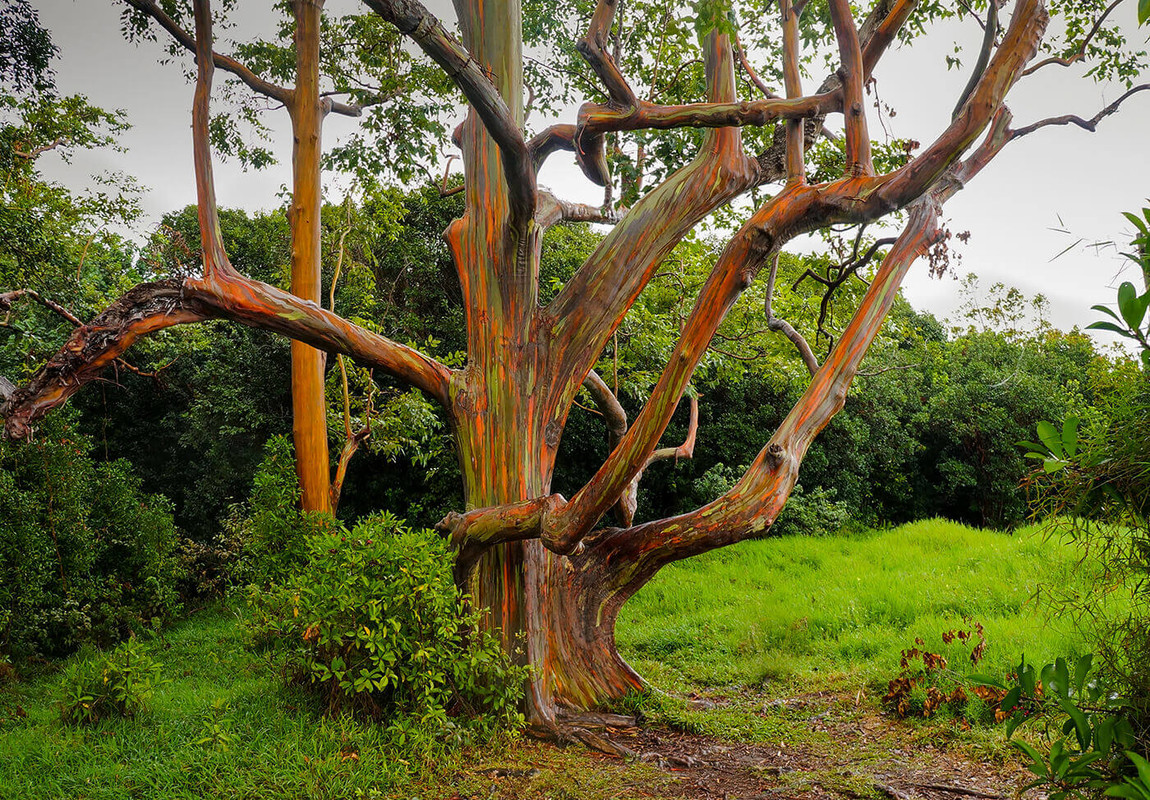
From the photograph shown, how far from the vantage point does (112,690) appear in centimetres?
470

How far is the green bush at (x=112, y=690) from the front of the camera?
15.3 feet

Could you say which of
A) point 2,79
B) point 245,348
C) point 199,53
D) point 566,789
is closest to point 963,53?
point 199,53

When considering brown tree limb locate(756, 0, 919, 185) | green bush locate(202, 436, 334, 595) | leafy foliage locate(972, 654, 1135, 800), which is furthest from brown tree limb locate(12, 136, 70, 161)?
leafy foliage locate(972, 654, 1135, 800)

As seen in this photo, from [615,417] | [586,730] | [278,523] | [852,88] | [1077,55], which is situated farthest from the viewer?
[278,523]

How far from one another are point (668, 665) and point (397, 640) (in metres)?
3.43

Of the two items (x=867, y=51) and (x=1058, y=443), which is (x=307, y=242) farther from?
(x=1058, y=443)

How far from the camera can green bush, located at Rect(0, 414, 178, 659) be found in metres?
8.24

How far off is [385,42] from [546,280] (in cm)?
432

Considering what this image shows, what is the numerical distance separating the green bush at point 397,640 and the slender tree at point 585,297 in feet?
1.03

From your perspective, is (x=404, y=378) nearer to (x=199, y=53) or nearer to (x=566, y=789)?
(x=199, y=53)

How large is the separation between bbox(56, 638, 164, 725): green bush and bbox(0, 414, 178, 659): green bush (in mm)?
3919

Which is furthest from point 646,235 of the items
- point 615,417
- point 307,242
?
point 307,242

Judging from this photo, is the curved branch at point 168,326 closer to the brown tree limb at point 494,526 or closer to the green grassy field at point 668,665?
the brown tree limb at point 494,526

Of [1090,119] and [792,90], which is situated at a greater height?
[792,90]
